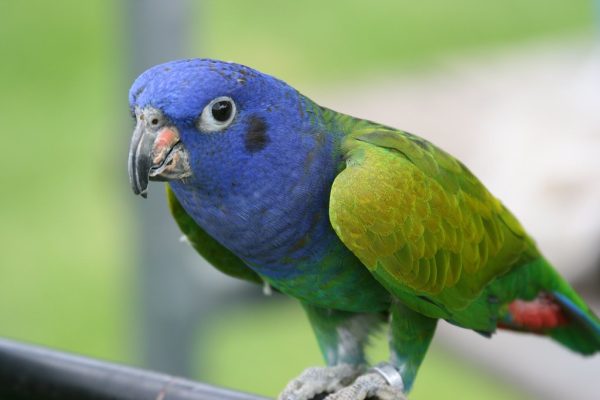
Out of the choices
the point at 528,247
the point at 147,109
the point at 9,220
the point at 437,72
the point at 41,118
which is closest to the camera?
the point at 147,109

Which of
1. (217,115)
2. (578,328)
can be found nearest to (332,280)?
(217,115)

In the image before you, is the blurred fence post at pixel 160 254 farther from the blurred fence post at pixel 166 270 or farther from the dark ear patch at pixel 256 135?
the dark ear patch at pixel 256 135

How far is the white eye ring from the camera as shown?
158cm

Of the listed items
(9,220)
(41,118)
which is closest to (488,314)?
(9,220)

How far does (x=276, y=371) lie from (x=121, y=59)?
1824 mm

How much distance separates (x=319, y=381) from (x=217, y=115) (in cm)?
66

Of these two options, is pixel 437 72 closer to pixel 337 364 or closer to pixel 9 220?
pixel 337 364

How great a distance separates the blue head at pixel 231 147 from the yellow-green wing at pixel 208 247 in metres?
0.17

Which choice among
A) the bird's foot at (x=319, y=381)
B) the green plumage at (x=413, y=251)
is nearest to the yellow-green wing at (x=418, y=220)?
the green plumage at (x=413, y=251)

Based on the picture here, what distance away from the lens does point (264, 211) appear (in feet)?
5.55

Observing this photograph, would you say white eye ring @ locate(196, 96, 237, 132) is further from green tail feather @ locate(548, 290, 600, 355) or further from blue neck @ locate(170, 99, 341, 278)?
green tail feather @ locate(548, 290, 600, 355)

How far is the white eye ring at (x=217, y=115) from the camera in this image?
1576mm

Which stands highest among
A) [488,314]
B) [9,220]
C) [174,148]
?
[174,148]

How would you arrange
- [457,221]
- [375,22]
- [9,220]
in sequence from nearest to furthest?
1. [457,221]
2. [9,220]
3. [375,22]
